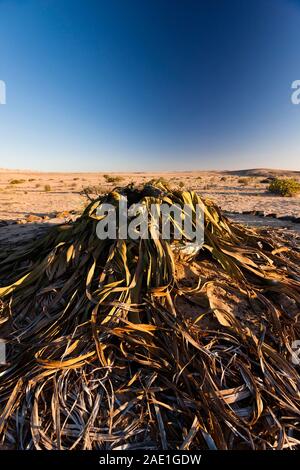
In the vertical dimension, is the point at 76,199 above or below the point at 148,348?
above

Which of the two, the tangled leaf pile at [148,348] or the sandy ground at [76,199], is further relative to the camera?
the sandy ground at [76,199]

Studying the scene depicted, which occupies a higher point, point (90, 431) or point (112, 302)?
point (112, 302)

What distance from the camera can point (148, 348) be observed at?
125cm

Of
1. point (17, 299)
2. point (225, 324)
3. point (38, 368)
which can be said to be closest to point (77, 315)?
point (38, 368)

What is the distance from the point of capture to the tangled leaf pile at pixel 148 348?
3.39ft

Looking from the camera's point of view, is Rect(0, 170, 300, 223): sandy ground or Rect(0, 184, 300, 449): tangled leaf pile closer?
Rect(0, 184, 300, 449): tangled leaf pile

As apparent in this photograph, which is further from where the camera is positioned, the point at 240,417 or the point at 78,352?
the point at 78,352

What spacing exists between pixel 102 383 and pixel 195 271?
0.87 metres

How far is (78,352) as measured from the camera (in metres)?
1.24

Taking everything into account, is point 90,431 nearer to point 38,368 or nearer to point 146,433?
point 146,433

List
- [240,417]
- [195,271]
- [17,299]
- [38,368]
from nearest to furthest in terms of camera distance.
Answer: [240,417], [38,368], [17,299], [195,271]

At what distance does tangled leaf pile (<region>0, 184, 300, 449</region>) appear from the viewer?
3.39ft

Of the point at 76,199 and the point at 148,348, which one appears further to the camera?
the point at 76,199
